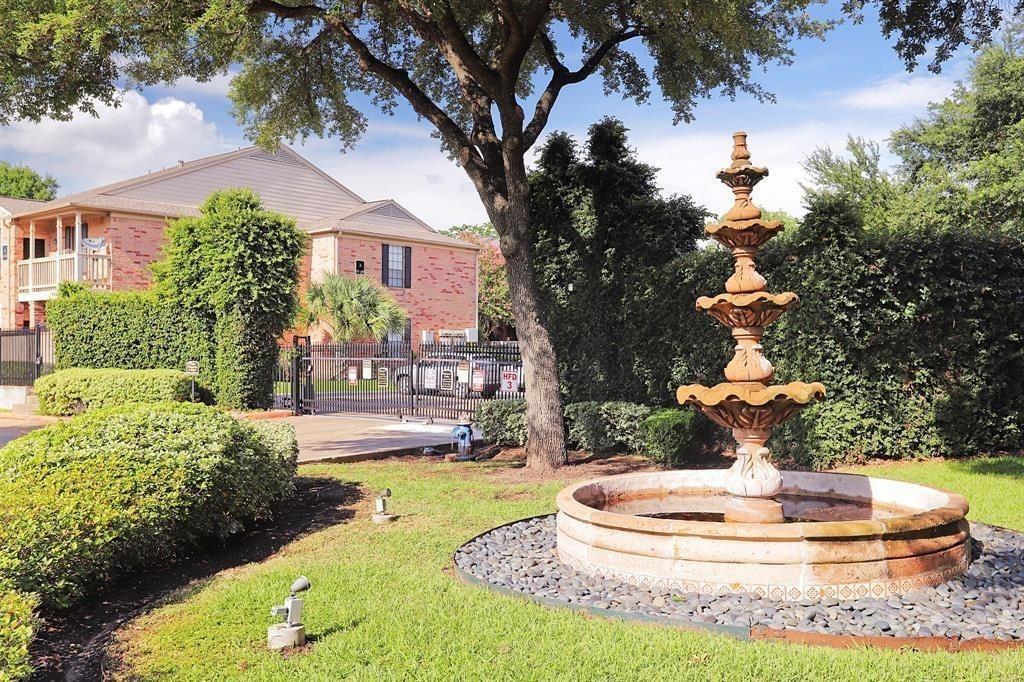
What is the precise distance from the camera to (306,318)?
1120 inches

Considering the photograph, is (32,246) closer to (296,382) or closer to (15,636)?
(296,382)

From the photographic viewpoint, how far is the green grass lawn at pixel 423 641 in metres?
4.13

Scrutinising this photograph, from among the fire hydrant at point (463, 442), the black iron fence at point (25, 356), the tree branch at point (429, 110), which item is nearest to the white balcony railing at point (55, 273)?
the black iron fence at point (25, 356)

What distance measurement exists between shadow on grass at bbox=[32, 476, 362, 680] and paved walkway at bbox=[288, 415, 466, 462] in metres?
3.45

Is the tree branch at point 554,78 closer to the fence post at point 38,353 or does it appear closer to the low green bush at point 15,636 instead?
the low green bush at point 15,636

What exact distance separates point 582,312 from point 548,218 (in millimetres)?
1834

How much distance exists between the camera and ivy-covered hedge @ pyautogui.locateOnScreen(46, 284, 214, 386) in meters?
21.0

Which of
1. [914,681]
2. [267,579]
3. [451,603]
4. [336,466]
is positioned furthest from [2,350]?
[914,681]

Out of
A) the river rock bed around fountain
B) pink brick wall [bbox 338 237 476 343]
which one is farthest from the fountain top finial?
pink brick wall [bbox 338 237 476 343]

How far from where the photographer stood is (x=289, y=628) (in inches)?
184

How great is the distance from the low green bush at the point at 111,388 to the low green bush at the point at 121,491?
11.2 meters

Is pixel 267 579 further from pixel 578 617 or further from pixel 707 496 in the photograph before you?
pixel 707 496

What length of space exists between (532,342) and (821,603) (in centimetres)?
721

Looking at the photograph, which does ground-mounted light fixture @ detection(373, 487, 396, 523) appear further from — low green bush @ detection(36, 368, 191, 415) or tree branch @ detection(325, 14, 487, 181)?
low green bush @ detection(36, 368, 191, 415)
